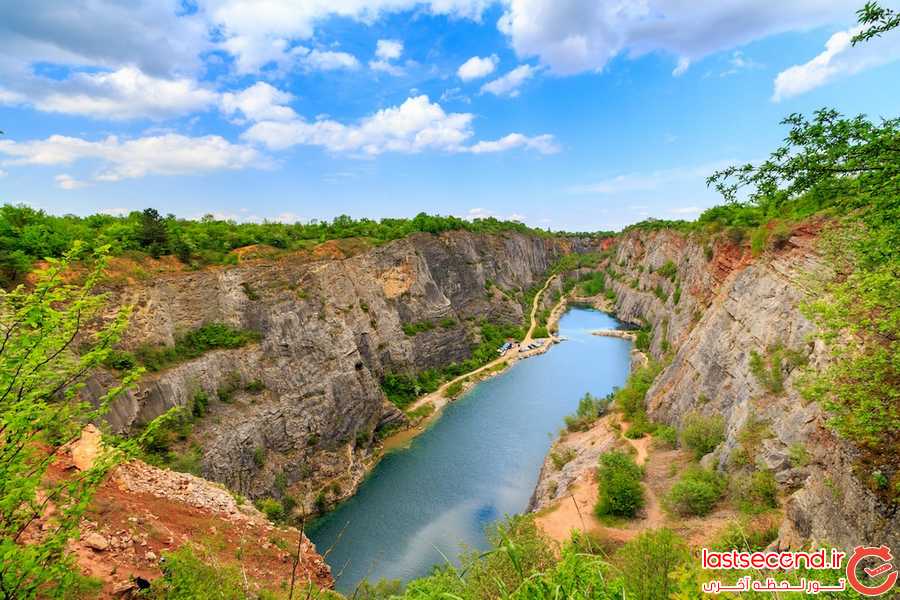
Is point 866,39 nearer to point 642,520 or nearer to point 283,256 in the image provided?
point 642,520

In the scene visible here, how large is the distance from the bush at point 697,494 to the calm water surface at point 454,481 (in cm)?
702

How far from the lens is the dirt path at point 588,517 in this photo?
1561 centimetres

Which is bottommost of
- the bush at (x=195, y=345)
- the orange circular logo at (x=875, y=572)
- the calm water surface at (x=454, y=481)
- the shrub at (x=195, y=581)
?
the calm water surface at (x=454, y=481)

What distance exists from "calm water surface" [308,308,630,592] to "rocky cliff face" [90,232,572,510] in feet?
7.49

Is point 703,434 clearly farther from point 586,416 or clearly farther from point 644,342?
point 644,342

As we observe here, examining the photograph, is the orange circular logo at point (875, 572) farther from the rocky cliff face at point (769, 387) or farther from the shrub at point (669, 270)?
the shrub at point (669, 270)

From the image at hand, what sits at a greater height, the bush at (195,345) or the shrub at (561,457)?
the bush at (195,345)

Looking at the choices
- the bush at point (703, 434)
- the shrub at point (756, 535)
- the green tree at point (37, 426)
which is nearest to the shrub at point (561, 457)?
the bush at point (703, 434)

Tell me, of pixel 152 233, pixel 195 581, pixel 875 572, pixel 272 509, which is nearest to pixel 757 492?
pixel 875 572

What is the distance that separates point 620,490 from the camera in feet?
55.2

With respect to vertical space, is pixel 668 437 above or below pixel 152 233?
below

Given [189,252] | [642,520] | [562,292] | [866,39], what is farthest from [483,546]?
[562,292]

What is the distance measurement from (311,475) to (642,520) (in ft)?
53.7

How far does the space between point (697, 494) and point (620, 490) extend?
271 cm
